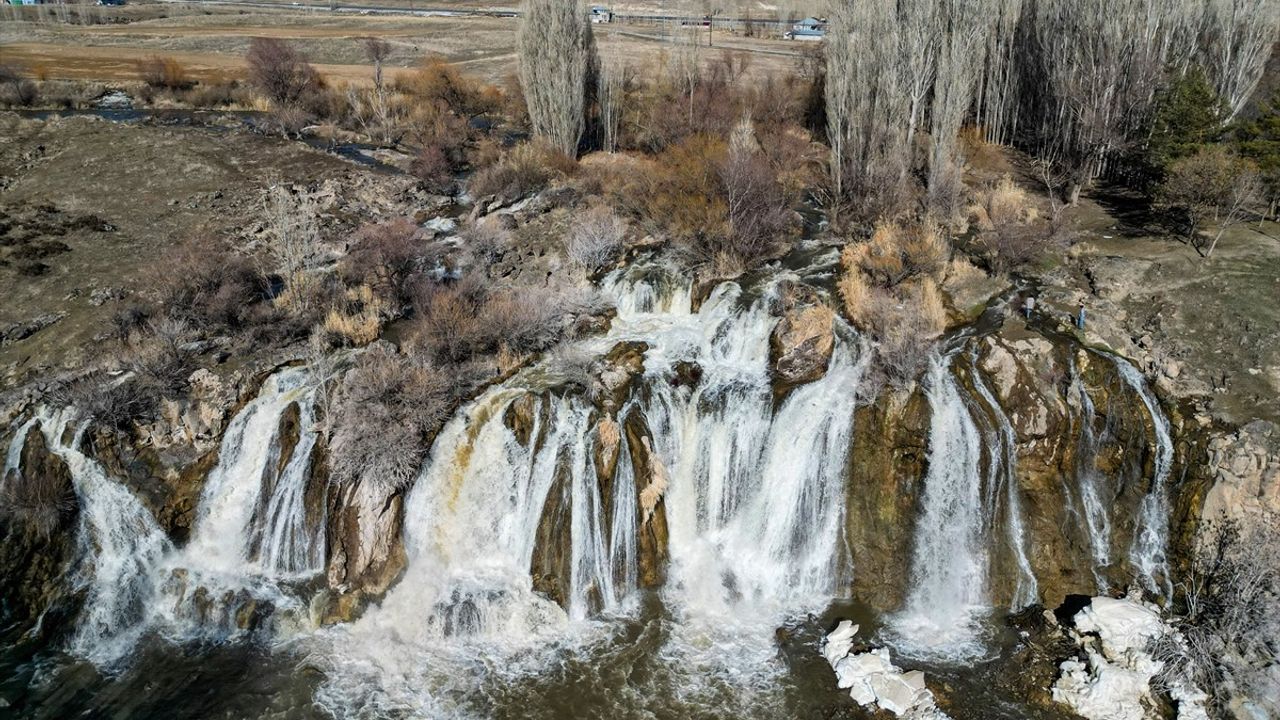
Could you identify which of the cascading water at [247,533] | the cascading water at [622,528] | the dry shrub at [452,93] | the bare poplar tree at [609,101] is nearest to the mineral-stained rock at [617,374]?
the cascading water at [622,528]

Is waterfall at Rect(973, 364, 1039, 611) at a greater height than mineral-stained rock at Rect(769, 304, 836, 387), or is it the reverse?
mineral-stained rock at Rect(769, 304, 836, 387)

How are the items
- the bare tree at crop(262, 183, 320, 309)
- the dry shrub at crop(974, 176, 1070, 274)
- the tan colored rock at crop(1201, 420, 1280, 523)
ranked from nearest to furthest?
1. the tan colored rock at crop(1201, 420, 1280, 523)
2. the dry shrub at crop(974, 176, 1070, 274)
3. the bare tree at crop(262, 183, 320, 309)

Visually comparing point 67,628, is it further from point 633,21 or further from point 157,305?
point 633,21

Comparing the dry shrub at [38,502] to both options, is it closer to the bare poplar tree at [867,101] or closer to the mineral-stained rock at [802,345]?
the mineral-stained rock at [802,345]

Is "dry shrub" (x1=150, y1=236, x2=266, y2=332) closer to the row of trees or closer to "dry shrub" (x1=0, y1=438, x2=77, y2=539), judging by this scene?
"dry shrub" (x1=0, y1=438, x2=77, y2=539)

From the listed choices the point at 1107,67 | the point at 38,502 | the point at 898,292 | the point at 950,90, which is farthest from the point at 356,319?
the point at 1107,67

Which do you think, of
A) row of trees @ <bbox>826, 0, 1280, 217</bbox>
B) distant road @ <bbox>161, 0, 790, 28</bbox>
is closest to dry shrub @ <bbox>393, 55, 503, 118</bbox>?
row of trees @ <bbox>826, 0, 1280, 217</bbox>
